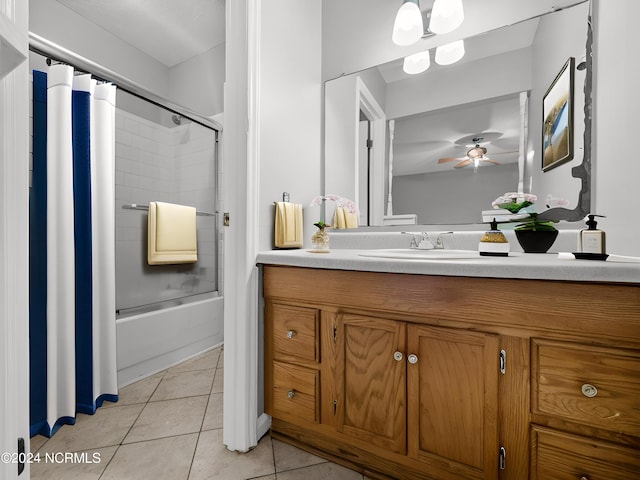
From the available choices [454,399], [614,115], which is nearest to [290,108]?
[614,115]

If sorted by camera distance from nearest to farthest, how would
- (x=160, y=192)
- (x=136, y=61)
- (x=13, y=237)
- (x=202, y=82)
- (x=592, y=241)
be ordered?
(x=13, y=237) < (x=592, y=241) < (x=160, y=192) < (x=136, y=61) < (x=202, y=82)

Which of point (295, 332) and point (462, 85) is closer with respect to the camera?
point (295, 332)

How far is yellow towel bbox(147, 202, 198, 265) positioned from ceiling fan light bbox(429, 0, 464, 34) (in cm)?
199

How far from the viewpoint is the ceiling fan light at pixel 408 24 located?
4.69ft

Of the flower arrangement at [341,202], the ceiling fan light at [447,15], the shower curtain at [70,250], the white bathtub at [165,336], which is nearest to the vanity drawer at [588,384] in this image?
the flower arrangement at [341,202]

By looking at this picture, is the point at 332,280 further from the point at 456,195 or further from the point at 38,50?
the point at 38,50

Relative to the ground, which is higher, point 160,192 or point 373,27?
point 373,27

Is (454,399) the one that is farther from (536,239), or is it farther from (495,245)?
(536,239)

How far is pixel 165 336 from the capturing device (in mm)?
2018

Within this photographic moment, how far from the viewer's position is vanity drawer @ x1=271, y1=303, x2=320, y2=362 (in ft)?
3.80

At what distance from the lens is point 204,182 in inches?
100.0

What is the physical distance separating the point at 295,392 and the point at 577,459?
0.89 m

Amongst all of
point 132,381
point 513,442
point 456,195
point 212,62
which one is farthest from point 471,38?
point 132,381

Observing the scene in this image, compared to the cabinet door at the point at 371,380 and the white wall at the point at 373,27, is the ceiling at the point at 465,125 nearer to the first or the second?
the white wall at the point at 373,27
